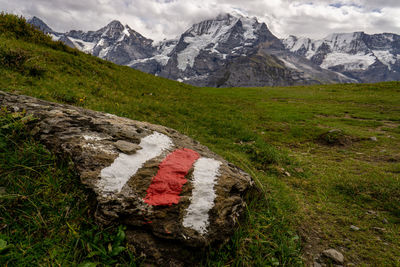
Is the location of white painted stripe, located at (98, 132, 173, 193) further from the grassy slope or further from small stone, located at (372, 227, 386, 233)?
small stone, located at (372, 227, 386, 233)

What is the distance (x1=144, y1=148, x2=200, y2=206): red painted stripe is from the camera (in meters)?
3.19

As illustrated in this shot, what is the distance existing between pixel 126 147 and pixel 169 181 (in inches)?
47.8

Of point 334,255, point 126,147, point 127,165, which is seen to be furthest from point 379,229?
point 126,147

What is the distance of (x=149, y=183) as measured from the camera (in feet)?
11.0

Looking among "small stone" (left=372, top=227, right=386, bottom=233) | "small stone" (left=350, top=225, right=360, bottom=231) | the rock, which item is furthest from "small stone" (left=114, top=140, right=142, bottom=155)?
"small stone" (left=372, top=227, right=386, bottom=233)

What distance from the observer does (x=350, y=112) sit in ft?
66.8

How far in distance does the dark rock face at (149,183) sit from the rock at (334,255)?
217 cm

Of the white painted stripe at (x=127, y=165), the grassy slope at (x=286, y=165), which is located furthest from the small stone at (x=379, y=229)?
the white painted stripe at (x=127, y=165)

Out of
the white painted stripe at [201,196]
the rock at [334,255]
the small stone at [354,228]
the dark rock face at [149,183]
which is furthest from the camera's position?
the small stone at [354,228]

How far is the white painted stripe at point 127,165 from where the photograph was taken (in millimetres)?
3175

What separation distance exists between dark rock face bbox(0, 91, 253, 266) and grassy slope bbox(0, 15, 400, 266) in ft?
1.20

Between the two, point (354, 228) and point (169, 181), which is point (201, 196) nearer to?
point (169, 181)

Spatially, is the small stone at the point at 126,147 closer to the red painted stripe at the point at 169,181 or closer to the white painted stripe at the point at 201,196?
the red painted stripe at the point at 169,181

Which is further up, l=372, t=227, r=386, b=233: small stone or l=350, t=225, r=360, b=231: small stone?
l=372, t=227, r=386, b=233: small stone
